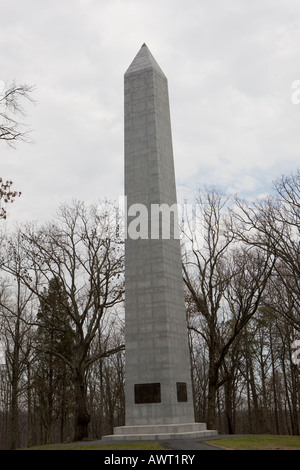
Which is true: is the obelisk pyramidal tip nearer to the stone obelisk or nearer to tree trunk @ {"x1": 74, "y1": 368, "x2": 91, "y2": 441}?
the stone obelisk

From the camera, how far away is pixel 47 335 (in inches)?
1385

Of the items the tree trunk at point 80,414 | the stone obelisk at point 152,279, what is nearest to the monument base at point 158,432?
the stone obelisk at point 152,279

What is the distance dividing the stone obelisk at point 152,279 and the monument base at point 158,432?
1.5 inches

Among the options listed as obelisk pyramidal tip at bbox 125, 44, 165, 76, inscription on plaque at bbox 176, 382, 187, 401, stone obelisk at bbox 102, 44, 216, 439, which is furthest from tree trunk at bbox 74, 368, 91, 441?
obelisk pyramidal tip at bbox 125, 44, 165, 76

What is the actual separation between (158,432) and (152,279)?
6209 mm

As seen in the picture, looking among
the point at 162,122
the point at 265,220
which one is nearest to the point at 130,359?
the point at 265,220

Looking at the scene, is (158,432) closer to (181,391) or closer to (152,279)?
(181,391)

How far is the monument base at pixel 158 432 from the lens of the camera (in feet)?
53.9

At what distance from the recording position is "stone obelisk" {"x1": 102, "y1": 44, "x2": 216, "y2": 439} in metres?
18.0

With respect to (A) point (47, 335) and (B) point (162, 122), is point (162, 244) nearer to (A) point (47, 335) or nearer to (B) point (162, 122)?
(B) point (162, 122)

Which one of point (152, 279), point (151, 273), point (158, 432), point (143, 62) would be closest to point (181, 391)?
point (158, 432)

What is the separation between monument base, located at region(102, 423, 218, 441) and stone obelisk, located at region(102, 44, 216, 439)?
0.04 m

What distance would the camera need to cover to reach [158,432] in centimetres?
1705

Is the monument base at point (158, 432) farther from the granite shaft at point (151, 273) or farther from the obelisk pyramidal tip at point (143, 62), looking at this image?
the obelisk pyramidal tip at point (143, 62)
